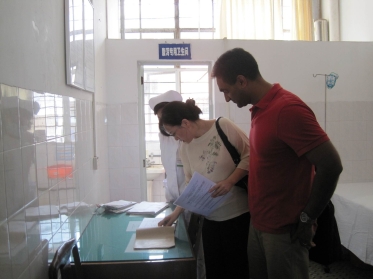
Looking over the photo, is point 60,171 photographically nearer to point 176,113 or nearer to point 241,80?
point 176,113

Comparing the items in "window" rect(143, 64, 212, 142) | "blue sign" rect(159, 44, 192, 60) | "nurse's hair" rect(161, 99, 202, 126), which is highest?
"blue sign" rect(159, 44, 192, 60)

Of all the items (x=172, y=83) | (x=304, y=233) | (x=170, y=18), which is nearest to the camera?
(x=304, y=233)

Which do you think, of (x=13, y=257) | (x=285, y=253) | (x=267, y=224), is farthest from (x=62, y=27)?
(x=285, y=253)

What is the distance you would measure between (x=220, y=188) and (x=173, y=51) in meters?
2.05

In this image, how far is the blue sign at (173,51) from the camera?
10.7 ft

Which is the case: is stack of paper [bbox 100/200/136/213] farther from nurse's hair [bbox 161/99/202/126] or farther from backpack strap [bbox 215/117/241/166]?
backpack strap [bbox 215/117/241/166]

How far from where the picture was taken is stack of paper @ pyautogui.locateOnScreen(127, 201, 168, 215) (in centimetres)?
209

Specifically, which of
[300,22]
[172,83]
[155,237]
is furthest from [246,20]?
[155,237]

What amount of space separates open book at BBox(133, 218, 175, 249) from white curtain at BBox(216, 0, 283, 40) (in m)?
2.95

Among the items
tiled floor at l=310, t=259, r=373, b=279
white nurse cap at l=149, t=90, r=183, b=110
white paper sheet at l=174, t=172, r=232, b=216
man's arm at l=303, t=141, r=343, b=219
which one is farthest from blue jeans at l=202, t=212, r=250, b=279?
tiled floor at l=310, t=259, r=373, b=279

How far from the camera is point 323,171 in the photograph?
1.03 meters

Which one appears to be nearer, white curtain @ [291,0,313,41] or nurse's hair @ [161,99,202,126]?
nurse's hair @ [161,99,202,126]

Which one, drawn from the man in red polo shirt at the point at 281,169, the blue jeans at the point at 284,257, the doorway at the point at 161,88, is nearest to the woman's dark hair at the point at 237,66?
the man in red polo shirt at the point at 281,169

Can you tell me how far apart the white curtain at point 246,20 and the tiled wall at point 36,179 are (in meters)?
2.69
